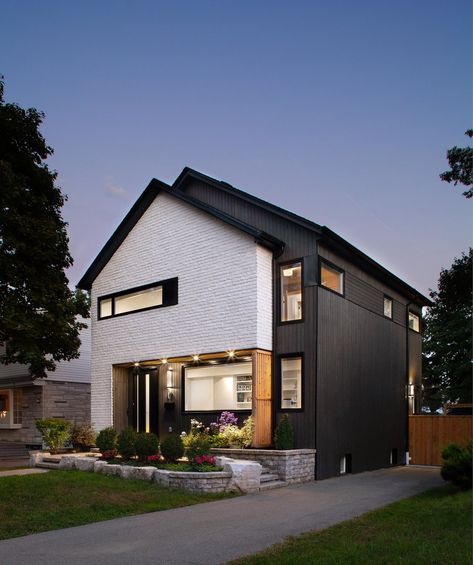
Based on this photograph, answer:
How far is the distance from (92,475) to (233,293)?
5.84 m

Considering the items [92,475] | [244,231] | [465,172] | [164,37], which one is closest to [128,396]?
[92,475]

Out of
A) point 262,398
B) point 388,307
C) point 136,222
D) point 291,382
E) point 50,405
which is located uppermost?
point 136,222

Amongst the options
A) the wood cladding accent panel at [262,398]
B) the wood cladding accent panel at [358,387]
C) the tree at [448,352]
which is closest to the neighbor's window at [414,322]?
the wood cladding accent panel at [358,387]

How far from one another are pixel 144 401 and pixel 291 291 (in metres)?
6.58

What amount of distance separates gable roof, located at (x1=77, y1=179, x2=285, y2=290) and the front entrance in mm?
4113

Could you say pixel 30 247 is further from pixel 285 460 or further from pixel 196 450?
pixel 285 460

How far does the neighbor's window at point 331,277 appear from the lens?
1620 cm

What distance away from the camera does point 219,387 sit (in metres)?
17.1

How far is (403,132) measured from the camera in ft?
58.1

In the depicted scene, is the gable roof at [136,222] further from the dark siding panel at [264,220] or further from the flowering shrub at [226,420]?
the flowering shrub at [226,420]

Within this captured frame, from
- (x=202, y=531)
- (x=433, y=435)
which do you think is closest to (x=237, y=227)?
(x=202, y=531)

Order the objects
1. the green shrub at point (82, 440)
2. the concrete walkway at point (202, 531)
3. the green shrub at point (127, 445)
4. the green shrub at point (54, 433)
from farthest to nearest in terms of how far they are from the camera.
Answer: the green shrub at point (82, 440)
the green shrub at point (54, 433)
the green shrub at point (127, 445)
the concrete walkway at point (202, 531)

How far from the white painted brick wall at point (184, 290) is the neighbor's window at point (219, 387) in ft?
3.22

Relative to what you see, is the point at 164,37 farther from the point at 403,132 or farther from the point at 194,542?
the point at 194,542
